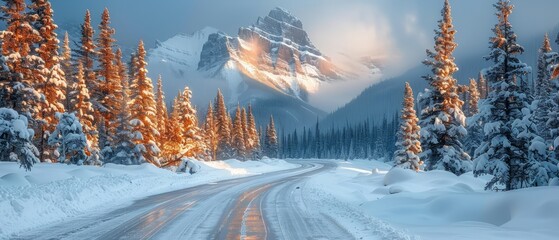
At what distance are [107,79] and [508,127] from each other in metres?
31.7

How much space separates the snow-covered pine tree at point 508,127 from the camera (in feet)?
64.9

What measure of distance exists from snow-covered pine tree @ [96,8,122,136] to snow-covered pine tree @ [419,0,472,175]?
26115 mm

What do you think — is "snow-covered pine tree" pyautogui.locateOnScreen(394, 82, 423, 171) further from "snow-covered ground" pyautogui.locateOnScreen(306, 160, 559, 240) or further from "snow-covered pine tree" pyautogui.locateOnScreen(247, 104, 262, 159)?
"snow-covered pine tree" pyautogui.locateOnScreen(247, 104, 262, 159)

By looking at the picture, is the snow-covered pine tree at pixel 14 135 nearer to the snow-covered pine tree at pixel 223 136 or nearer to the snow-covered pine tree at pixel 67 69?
the snow-covered pine tree at pixel 67 69

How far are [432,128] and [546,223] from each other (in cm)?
1903

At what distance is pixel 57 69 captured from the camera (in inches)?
1206

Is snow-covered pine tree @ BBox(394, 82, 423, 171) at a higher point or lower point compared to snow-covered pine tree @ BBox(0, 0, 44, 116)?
lower

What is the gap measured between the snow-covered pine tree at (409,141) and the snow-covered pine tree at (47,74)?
3001 centimetres

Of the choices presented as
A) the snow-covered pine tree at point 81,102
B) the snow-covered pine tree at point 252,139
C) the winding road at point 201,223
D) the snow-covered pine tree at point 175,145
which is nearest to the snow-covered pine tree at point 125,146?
the snow-covered pine tree at point 81,102

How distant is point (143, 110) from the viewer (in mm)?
39281

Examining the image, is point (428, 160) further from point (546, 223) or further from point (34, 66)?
point (34, 66)

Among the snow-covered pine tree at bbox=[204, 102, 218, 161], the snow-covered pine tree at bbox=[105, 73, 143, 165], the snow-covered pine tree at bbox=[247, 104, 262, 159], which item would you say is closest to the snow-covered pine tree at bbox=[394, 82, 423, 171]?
the snow-covered pine tree at bbox=[105, 73, 143, 165]

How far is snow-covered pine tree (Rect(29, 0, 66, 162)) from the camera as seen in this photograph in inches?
1177

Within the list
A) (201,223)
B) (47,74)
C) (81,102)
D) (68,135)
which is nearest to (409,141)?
(81,102)
